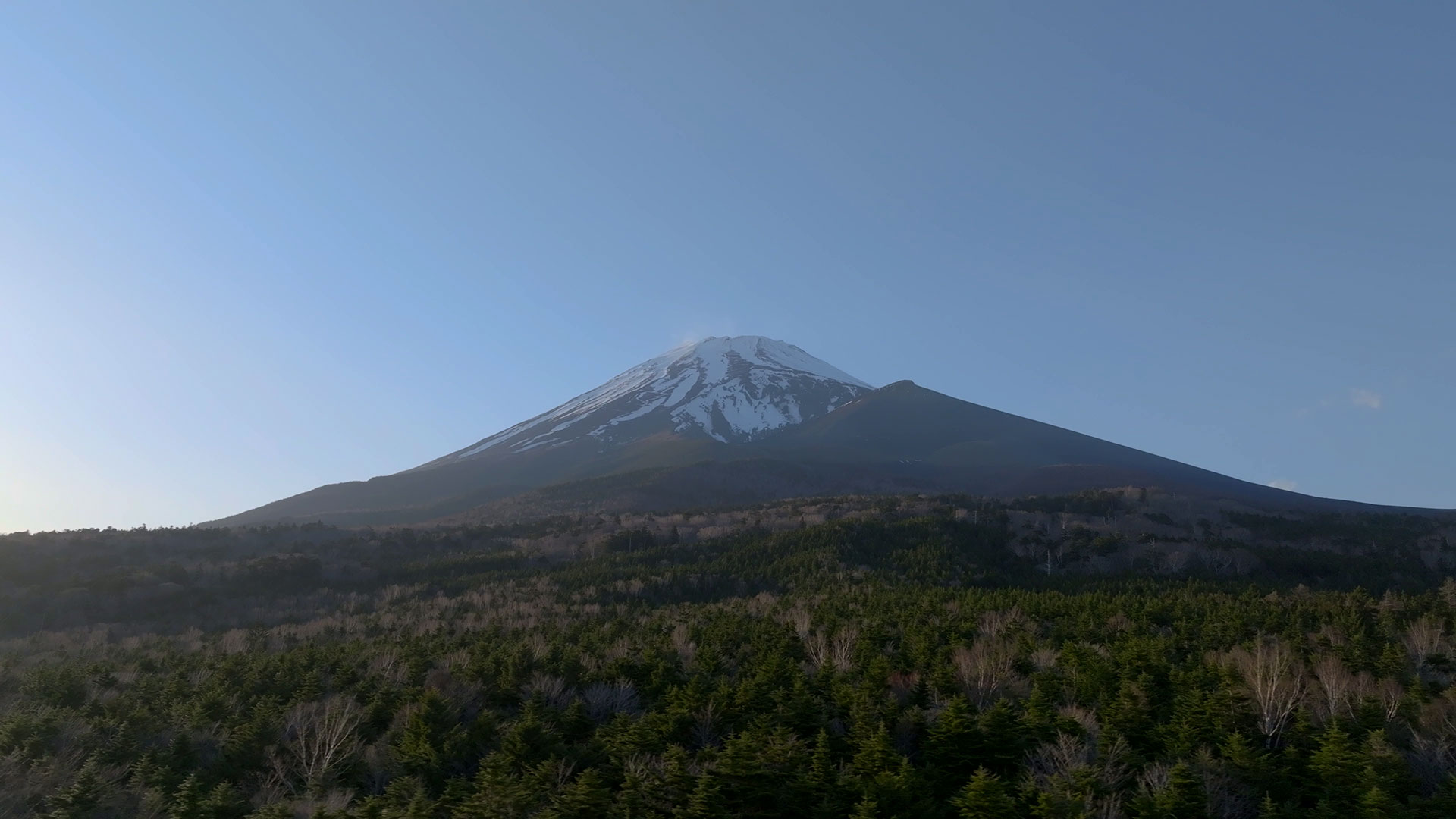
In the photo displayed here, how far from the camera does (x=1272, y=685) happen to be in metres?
10.4

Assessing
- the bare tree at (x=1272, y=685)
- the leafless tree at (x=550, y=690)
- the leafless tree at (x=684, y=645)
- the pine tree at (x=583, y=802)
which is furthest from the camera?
the leafless tree at (x=684, y=645)

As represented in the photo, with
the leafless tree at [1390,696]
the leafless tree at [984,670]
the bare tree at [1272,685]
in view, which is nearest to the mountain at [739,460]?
the leafless tree at [984,670]

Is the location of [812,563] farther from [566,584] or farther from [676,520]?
[676,520]

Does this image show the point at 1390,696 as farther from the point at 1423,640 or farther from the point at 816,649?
the point at 816,649

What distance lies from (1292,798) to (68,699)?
1926cm

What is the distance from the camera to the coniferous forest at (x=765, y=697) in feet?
29.2

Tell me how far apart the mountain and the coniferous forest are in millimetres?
34706

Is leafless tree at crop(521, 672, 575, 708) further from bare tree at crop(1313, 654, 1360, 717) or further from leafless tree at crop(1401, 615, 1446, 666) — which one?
leafless tree at crop(1401, 615, 1446, 666)

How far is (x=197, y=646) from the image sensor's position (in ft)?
67.3

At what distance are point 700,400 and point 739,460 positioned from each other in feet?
167

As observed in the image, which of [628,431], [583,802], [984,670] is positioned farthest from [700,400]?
[583,802]

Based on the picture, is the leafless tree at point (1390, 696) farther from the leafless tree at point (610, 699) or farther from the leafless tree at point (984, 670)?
the leafless tree at point (610, 699)

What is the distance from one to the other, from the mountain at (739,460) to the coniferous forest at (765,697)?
34706 millimetres

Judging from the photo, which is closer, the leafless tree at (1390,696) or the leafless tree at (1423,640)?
the leafless tree at (1390,696)
